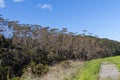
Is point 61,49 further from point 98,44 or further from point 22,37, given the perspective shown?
point 98,44

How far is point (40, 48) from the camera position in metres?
42.2

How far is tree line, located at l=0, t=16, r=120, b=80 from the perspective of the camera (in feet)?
99.1

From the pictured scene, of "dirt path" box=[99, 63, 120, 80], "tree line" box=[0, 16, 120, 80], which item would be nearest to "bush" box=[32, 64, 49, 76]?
"tree line" box=[0, 16, 120, 80]

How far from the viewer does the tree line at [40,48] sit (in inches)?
1189

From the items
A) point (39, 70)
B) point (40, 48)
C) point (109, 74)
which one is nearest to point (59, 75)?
point (109, 74)

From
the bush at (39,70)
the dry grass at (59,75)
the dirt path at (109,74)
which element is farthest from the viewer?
the bush at (39,70)

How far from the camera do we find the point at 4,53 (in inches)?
1178

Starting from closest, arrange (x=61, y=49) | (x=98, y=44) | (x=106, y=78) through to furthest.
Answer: (x=106, y=78) → (x=61, y=49) → (x=98, y=44)

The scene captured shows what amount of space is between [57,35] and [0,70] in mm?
24970

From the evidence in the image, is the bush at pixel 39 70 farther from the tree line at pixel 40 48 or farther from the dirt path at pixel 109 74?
the dirt path at pixel 109 74

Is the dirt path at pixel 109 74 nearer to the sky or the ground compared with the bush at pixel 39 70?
nearer to the sky

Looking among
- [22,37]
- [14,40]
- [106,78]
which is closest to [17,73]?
[14,40]

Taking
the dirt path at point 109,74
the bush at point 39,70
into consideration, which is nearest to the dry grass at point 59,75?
the bush at point 39,70

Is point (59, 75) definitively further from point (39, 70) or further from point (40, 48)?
point (40, 48)
